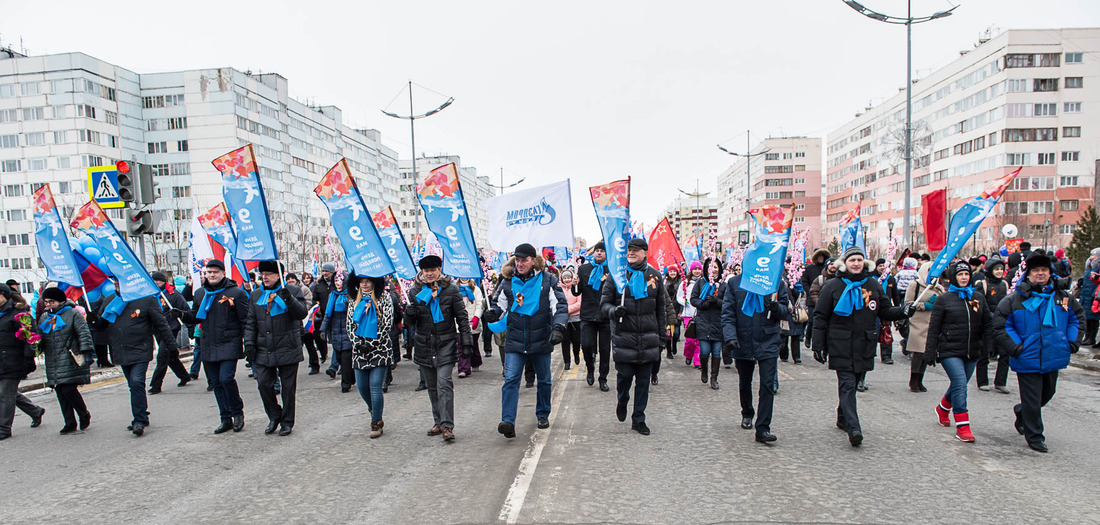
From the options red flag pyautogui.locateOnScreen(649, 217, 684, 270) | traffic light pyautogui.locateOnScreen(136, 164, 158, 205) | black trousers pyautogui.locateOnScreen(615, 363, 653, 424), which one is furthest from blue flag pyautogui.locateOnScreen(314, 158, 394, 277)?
red flag pyautogui.locateOnScreen(649, 217, 684, 270)

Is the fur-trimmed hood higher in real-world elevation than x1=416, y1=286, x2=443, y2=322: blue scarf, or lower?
higher

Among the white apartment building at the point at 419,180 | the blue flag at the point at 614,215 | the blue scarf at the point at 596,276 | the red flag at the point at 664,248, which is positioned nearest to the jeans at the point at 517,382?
the blue flag at the point at 614,215

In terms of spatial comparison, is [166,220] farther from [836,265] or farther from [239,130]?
[836,265]

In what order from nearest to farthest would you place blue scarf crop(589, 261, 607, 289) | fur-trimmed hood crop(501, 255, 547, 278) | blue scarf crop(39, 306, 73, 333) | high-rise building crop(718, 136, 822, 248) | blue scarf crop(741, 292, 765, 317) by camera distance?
blue scarf crop(741, 292, 765, 317) → fur-trimmed hood crop(501, 255, 547, 278) → blue scarf crop(39, 306, 73, 333) → blue scarf crop(589, 261, 607, 289) → high-rise building crop(718, 136, 822, 248)

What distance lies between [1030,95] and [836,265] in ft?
220

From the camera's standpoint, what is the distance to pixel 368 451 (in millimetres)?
6020

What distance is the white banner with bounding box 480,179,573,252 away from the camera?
8453mm

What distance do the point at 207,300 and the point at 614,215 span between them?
494 centimetres

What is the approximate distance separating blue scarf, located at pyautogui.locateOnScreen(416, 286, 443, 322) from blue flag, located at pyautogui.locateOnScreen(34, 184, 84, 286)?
19.4 ft

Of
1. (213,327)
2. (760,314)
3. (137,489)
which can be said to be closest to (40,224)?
(213,327)

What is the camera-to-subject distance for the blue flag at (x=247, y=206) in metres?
7.27

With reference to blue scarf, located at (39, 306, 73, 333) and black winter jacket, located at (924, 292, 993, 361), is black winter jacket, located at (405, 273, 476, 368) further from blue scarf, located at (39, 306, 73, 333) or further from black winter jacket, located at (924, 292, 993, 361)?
black winter jacket, located at (924, 292, 993, 361)

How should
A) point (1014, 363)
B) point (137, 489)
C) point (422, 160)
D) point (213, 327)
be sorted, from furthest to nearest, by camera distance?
1. point (422, 160)
2. point (213, 327)
3. point (1014, 363)
4. point (137, 489)

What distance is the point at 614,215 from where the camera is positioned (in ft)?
25.7
